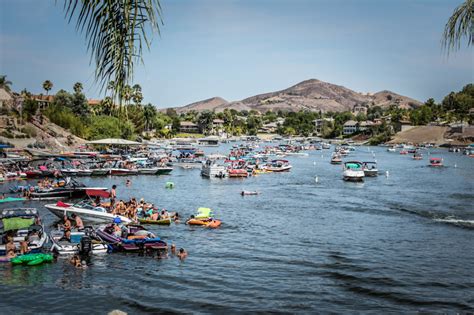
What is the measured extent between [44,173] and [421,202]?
166 ft

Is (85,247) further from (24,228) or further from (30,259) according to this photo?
(24,228)

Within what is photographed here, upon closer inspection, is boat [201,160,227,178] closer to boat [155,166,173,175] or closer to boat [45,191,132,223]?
boat [155,166,173,175]

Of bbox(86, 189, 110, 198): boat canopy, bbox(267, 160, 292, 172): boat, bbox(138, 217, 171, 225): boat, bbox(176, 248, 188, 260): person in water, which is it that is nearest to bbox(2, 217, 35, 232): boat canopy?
bbox(138, 217, 171, 225): boat

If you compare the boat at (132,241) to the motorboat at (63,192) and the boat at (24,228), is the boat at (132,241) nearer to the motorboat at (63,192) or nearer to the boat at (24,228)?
the boat at (24,228)

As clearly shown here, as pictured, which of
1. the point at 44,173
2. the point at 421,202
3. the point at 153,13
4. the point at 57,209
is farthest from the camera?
the point at 44,173

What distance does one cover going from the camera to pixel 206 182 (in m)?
71.4

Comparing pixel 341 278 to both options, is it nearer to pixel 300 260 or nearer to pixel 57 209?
pixel 300 260

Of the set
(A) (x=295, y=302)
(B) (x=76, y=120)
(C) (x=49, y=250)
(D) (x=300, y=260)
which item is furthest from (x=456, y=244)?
(B) (x=76, y=120)

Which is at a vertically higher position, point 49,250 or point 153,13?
point 153,13

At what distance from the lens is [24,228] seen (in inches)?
1201

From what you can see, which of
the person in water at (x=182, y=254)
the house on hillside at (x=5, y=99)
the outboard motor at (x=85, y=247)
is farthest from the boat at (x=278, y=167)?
the house on hillside at (x=5, y=99)

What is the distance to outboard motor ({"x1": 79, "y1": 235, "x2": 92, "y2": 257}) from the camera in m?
28.5

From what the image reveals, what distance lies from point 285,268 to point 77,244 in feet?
41.4

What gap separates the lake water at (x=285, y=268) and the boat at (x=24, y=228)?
5.81ft
